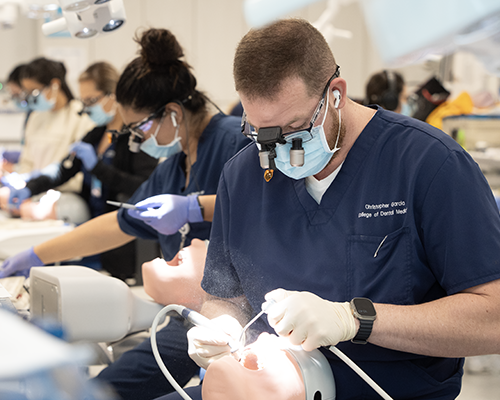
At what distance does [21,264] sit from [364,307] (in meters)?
1.34

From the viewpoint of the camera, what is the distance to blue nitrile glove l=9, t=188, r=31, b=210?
317cm

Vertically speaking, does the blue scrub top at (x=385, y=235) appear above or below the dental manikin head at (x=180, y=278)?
above

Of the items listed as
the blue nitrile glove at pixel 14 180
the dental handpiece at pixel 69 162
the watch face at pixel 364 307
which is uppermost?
the watch face at pixel 364 307

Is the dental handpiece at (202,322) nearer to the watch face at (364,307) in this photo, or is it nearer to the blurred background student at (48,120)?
the watch face at (364,307)

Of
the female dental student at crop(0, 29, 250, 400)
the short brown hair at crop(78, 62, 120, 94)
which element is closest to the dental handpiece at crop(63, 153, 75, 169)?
the short brown hair at crop(78, 62, 120, 94)

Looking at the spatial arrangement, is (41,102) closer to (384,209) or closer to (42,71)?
(42,71)

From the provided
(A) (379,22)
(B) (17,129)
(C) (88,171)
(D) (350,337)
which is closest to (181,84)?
(A) (379,22)

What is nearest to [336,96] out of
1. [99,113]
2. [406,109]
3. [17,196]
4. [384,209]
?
[384,209]

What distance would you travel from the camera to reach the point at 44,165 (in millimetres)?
3666

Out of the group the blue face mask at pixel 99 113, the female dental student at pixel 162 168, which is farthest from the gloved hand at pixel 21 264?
the blue face mask at pixel 99 113

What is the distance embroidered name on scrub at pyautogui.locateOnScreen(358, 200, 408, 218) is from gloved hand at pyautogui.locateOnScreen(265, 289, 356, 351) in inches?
9.3

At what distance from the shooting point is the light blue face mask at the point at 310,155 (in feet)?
3.81

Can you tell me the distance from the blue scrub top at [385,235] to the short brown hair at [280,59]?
198 millimetres

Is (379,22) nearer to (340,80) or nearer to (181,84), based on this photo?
(340,80)
